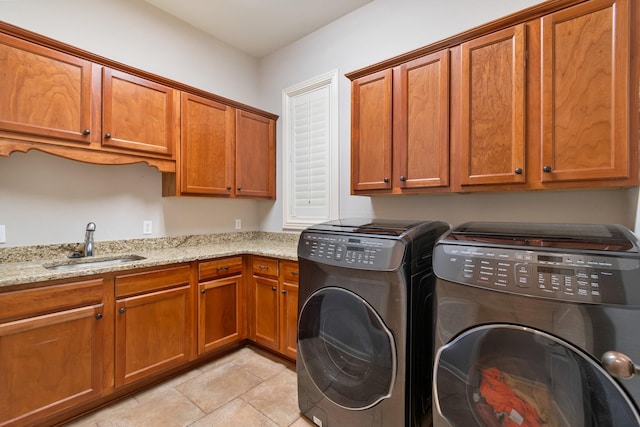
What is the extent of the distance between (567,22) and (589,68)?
0.84ft

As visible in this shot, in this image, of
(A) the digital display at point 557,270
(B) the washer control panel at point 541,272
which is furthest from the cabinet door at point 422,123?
(A) the digital display at point 557,270

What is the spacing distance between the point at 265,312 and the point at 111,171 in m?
1.66

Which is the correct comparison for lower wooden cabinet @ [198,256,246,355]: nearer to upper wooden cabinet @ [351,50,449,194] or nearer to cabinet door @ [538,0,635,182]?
upper wooden cabinet @ [351,50,449,194]

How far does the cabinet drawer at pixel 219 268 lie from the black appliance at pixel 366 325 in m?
0.97

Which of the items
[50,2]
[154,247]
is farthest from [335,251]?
[50,2]

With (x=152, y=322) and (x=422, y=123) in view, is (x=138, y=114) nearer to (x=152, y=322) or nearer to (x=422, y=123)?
(x=152, y=322)

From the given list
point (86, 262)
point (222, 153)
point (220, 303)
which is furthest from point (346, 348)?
point (222, 153)

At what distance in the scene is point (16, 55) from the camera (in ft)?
5.43

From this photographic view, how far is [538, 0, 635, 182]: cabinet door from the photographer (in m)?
1.30

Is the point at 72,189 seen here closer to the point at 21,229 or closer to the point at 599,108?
the point at 21,229

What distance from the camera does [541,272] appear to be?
950 mm

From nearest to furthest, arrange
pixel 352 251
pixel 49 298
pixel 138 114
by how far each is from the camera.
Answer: pixel 352 251 < pixel 49 298 < pixel 138 114

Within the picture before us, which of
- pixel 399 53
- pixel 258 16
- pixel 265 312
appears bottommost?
pixel 265 312

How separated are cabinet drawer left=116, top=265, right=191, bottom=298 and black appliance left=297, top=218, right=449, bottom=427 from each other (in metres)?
1.01
